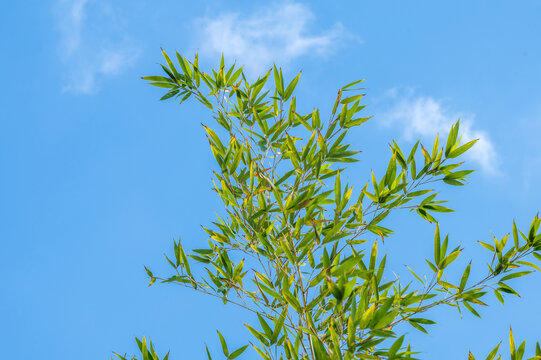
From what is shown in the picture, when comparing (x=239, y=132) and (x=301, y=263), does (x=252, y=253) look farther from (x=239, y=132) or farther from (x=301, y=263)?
(x=239, y=132)

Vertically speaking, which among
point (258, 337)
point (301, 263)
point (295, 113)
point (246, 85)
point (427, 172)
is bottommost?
point (258, 337)

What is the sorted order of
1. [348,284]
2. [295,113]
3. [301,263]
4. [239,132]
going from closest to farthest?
[348,284] → [301,263] → [295,113] → [239,132]

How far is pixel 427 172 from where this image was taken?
2.18 m

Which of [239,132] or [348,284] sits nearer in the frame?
[348,284]

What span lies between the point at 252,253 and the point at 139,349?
2.34 ft

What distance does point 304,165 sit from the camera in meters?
2.28

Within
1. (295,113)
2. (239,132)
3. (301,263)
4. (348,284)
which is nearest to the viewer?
(348,284)

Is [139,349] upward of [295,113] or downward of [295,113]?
downward

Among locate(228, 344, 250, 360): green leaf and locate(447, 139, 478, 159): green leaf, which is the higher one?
locate(447, 139, 478, 159): green leaf

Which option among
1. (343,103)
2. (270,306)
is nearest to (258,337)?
(270,306)

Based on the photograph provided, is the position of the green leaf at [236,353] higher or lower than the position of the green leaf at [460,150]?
lower

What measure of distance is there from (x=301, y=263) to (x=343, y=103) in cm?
89

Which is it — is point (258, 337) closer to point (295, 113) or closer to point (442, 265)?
point (442, 265)

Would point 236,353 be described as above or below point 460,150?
below
